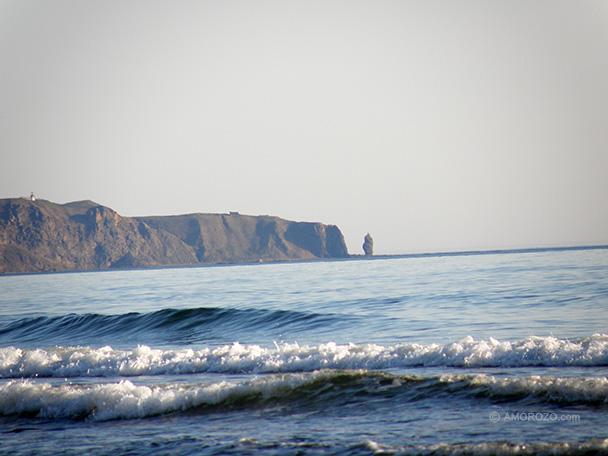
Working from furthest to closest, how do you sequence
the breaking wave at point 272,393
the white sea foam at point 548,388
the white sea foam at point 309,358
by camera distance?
1. the white sea foam at point 309,358
2. the breaking wave at point 272,393
3. the white sea foam at point 548,388

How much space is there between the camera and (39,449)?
25.3 ft

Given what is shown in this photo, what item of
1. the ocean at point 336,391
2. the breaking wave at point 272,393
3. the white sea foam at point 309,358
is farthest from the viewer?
the white sea foam at point 309,358

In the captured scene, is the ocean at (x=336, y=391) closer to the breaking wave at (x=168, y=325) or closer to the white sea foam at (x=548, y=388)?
the white sea foam at (x=548, y=388)

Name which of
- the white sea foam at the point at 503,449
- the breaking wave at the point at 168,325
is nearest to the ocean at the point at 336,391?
the white sea foam at the point at 503,449

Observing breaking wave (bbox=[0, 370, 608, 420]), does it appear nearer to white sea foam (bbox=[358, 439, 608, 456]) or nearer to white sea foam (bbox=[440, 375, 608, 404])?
white sea foam (bbox=[440, 375, 608, 404])

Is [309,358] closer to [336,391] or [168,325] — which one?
[336,391]

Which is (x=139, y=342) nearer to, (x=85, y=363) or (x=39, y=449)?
(x=85, y=363)

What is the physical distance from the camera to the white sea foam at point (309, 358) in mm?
11344

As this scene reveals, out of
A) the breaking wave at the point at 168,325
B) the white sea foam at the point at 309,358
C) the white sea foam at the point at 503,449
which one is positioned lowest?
the breaking wave at the point at 168,325

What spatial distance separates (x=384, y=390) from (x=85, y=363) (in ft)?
30.0

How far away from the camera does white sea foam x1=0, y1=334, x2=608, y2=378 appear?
Result: 11344mm

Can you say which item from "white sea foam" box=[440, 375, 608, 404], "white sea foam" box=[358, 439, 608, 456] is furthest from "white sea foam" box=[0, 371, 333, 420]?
"white sea foam" box=[358, 439, 608, 456]

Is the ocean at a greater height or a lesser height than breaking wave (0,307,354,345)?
greater

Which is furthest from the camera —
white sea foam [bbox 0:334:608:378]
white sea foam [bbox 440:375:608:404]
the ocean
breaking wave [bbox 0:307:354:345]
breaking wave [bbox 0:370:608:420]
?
breaking wave [bbox 0:307:354:345]
